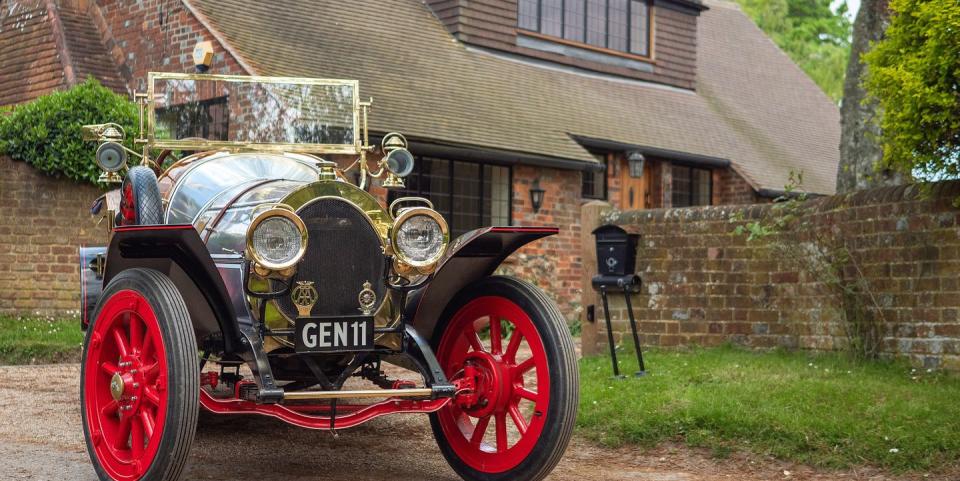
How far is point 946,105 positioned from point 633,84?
14.3m

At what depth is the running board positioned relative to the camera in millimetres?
4902

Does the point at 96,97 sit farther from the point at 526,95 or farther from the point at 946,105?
the point at 946,105

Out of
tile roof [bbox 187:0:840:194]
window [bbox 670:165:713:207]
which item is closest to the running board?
tile roof [bbox 187:0:840:194]

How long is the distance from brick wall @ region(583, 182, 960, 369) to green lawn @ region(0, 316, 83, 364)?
5.18 m

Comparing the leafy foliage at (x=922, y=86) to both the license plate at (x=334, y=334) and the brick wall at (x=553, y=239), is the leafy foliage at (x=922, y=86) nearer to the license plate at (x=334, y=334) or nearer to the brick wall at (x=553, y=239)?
the license plate at (x=334, y=334)

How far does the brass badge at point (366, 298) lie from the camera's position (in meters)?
5.28

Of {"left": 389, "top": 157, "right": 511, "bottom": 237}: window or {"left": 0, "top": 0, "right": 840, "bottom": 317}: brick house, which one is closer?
{"left": 0, "top": 0, "right": 840, "bottom": 317}: brick house

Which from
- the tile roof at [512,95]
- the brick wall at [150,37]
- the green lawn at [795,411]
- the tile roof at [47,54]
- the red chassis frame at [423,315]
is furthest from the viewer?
the tile roof at [47,54]

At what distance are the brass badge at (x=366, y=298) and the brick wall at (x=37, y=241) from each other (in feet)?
30.0

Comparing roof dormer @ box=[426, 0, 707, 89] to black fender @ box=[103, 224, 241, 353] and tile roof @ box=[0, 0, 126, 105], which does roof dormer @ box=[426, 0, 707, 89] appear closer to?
tile roof @ box=[0, 0, 126, 105]

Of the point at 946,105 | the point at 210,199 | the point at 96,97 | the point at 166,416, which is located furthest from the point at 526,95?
the point at 166,416

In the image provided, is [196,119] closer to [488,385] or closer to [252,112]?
[252,112]

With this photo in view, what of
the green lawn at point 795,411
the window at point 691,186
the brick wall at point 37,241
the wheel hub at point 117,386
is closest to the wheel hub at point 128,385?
the wheel hub at point 117,386

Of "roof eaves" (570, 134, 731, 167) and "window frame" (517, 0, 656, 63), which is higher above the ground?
"window frame" (517, 0, 656, 63)
